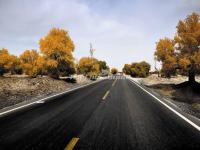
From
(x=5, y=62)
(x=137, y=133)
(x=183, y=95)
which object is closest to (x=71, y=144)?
(x=137, y=133)

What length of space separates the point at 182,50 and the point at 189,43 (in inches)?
44.8

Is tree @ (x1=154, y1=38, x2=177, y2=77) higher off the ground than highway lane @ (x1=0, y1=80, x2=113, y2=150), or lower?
higher

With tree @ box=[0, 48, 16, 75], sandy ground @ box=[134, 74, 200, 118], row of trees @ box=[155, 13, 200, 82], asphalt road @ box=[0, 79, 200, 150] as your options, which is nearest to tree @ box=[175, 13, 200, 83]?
row of trees @ box=[155, 13, 200, 82]

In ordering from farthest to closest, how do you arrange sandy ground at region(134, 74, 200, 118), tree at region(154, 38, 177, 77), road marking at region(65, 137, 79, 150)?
tree at region(154, 38, 177, 77), sandy ground at region(134, 74, 200, 118), road marking at region(65, 137, 79, 150)

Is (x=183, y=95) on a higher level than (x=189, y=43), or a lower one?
lower

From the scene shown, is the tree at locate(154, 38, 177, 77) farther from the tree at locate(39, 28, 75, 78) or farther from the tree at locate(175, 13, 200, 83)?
the tree at locate(39, 28, 75, 78)

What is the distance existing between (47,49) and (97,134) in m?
33.5

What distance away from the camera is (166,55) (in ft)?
88.2

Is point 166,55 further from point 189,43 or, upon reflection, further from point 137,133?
point 137,133

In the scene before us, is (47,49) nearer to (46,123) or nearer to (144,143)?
(46,123)

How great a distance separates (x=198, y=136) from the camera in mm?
5848

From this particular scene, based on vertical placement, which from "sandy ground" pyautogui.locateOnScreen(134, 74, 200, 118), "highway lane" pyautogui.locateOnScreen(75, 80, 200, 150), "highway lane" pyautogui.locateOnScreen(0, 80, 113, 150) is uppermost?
"highway lane" pyautogui.locateOnScreen(0, 80, 113, 150)

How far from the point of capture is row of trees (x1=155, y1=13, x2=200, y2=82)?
25.2m

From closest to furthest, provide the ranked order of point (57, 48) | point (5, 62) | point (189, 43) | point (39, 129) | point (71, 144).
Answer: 1. point (71, 144)
2. point (39, 129)
3. point (189, 43)
4. point (57, 48)
5. point (5, 62)
